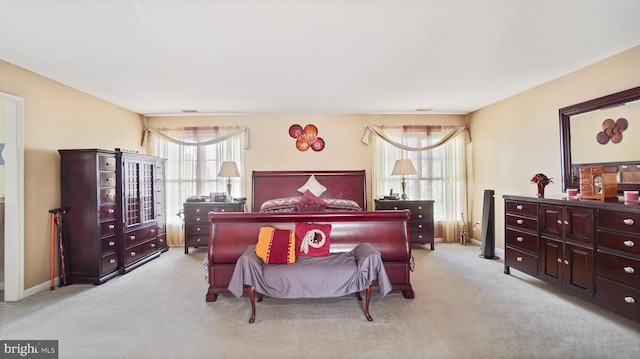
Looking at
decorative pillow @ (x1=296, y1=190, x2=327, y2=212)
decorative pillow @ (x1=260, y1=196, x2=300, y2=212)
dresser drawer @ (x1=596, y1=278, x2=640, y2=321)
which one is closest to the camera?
dresser drawer @ (x1=596, y1=278, x2=640, y2=321)

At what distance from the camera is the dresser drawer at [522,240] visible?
11.3ft

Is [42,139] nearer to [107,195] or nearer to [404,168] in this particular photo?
[107,195]

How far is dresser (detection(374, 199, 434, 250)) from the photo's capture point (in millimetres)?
5328

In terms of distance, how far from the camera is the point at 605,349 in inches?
85.3

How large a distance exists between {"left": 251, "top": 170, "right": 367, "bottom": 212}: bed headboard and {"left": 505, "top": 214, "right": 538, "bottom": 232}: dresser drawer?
2.44m

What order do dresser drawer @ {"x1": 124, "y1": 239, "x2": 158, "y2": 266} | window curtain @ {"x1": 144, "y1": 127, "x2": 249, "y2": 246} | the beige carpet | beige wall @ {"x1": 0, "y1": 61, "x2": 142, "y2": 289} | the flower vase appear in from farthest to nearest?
1. window curtain @ {"x1": 144, "y1": 127, "x2": 249, "y2": 246}
2. dresser drawer @ {"x1": 124, "y1": 239, "x2": 158, "y2": 266}
3. the flower vase
4. beige wall @ {"x1": 0, "y1": 61, "x2": 142, "y2": 289}
5. the beige carpet

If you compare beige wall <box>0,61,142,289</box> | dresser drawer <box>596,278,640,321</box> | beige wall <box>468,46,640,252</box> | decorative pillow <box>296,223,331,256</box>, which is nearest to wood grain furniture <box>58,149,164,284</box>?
beige wall <box>0,61,142,289</box>

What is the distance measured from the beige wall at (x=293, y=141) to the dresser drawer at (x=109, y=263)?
7.93 ft

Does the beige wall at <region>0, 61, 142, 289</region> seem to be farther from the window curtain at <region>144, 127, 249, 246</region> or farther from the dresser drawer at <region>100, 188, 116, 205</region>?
the window curtain at <region>144, 127, 249, 246</region>

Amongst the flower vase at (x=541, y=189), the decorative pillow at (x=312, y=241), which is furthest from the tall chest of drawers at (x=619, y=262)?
the decorative pillow at (x=312, y=241)

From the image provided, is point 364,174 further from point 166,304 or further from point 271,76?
point 166,304

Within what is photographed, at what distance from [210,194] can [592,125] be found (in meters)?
5.86

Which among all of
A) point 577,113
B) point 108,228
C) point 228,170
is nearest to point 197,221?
point 228,170

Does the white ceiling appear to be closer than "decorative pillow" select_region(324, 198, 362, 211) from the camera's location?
Yes
